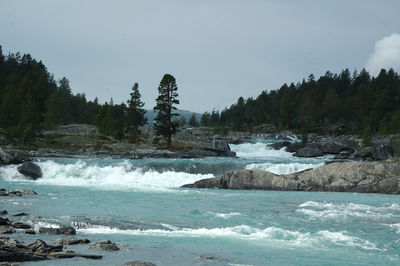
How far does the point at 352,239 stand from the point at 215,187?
20.1 metres

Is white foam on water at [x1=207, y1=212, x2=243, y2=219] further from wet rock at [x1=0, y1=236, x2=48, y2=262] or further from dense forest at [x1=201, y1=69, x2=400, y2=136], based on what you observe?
dense forest at [x1=201, y1=69, x2=400, y2=136]

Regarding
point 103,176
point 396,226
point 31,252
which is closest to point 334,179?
point 396,226

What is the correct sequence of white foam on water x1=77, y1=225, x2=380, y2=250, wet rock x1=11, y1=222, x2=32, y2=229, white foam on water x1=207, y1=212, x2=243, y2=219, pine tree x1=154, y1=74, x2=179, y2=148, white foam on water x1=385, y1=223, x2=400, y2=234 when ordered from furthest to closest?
1. pine tree x1=154, y1=74, x2=179, y2=148
2. white foam on water x1=207, y1=212, x2=243, y2=219
3. white foam on water x1=385, y1=223, x2=400, y2=234
4. wet rock x1=11, y1=222, x2=32, y2=229
5. white foam on water x1=77, y1=225, x2=380, y2=250

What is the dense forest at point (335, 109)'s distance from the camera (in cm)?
11225

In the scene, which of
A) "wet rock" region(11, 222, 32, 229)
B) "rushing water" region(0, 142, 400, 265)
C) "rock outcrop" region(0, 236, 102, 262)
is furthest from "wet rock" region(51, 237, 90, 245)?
"wet rock" region(11, 222, 32, 229)

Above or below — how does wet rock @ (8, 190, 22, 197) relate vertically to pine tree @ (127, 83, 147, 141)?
below

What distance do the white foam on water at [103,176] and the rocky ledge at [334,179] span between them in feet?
23.0

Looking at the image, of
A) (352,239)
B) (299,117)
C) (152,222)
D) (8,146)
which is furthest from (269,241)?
(299,117)

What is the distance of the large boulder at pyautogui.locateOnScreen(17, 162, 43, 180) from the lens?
44.8m

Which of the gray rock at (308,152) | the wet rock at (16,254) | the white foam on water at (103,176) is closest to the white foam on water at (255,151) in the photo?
the gray rock at (308,152)

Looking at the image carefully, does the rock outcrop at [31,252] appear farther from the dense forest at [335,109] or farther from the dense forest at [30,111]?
the dense forest at [335,109]

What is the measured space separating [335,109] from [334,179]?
105 metres

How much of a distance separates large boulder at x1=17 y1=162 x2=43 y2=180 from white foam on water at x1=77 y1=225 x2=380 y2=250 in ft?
92.7

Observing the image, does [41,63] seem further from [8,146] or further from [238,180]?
[238,180]
